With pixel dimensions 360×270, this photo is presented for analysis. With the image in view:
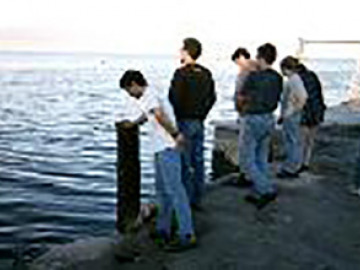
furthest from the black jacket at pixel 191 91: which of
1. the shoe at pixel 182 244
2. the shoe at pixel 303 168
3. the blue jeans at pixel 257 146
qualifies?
the shoe at pixel 303 168

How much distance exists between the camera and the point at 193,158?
348 inches

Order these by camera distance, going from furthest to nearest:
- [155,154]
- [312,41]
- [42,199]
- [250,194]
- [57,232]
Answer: [312,41] < [42,199] < [57,232] < [250,194] < [155,154]

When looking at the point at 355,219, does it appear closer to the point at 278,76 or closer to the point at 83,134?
the point at 278,76

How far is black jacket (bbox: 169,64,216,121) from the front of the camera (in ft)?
26.9

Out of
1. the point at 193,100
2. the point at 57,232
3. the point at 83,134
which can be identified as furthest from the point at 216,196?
the point at 83,134

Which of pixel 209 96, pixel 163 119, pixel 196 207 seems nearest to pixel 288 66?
pixel 209 96

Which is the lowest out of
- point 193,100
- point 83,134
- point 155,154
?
point 83,134

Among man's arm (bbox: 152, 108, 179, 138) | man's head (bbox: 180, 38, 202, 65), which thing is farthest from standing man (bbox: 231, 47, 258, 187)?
man's arm (bbox: 152, 108, 179, 138)

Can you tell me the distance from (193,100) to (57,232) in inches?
253

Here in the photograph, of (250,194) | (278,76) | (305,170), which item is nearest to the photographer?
(278,76)

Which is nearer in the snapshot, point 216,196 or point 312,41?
point 216,196

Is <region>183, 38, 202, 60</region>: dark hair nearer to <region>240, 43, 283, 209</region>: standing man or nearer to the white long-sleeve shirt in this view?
<region>240, 43, 283, 209</region>: standing man

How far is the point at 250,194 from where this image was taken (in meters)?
9.90

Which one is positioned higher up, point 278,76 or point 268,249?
point 278,76
